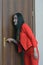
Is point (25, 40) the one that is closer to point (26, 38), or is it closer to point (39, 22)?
point (26, 38)

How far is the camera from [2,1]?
264cm

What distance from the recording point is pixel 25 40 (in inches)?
103

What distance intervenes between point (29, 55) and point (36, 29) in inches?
26.8

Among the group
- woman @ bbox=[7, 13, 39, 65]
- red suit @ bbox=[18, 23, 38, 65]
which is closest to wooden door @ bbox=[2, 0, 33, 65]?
woman @ bbox=[7, 13, 39, 65]

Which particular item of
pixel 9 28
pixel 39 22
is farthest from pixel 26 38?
pixel 39 22

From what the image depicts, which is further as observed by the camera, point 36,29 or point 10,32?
point 36,29

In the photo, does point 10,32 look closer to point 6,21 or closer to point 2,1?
point 6,21

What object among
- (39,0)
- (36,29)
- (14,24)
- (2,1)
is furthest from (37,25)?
(2,1)

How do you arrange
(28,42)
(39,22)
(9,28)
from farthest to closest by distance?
1. (39,22)
2. (9,28)
3. (28,42)

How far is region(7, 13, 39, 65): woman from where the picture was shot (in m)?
2.58

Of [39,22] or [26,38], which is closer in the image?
[26,38]

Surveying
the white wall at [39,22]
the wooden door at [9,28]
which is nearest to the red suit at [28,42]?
the wooden door at [9,28]

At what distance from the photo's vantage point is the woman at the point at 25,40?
258cm

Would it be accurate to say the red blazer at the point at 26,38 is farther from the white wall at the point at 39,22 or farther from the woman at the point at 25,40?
the white wall at the point at 39,22
